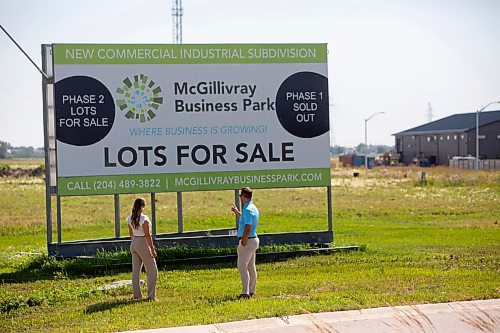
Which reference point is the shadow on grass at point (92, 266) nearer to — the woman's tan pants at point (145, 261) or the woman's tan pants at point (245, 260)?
the woman's tan pants at point (145, 261)

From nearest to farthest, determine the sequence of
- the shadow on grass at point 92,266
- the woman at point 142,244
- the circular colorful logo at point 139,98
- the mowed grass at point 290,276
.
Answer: the mowed grass at point 290,276
the woman at point 142,244
the shadow on grass at point 92,266
the circular colorful logo at point 139,98

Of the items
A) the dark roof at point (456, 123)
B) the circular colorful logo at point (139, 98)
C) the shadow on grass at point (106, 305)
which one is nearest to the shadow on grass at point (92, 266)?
the circular colorful logo at point (139, 98)

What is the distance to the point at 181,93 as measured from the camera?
1898 cm

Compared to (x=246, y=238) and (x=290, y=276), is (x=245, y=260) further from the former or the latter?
(x=290, y=276)

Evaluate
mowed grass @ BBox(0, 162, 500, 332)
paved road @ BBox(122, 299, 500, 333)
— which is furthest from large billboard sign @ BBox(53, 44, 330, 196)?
paved road @ BBox(122, 299, 500, 333)

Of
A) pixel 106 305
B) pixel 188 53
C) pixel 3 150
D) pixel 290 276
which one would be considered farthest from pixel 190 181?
pixel 3 150

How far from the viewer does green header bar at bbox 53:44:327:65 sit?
1831 centimetres

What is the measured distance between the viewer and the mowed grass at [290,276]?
36.8ft

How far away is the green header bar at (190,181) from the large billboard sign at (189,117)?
2cm

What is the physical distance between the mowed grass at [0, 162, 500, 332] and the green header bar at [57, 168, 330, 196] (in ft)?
6.41

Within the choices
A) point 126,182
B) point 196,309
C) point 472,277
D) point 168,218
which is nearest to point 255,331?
point 196,309

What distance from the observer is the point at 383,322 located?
1011 centimetres

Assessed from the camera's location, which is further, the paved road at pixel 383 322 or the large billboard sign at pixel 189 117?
the large billboard sign at pixel 189 117

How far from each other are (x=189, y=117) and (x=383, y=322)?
9.96m
